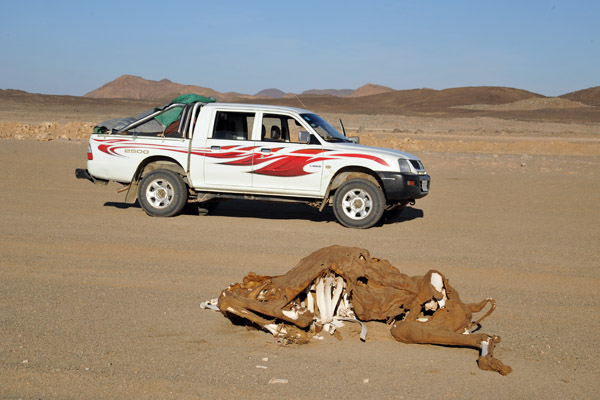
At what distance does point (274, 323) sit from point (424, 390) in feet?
5.00

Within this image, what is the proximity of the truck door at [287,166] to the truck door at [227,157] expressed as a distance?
16 centimetres

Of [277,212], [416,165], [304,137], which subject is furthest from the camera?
[277,212]

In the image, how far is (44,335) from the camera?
6219mm

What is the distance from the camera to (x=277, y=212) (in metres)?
14.1

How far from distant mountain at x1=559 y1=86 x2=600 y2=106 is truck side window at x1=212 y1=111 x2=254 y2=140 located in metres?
120

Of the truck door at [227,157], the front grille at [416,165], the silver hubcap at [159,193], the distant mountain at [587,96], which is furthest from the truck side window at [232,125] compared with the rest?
the distant mountain at [587,96]

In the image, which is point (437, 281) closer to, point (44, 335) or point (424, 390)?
point (424, 390)

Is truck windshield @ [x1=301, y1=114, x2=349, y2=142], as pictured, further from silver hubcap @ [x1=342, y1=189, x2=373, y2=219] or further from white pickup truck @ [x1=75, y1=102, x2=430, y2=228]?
silver hubcap @ [x1=342, y1=189, x2=373, y2=219]

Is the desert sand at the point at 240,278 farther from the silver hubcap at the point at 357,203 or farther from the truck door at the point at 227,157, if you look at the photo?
the truck door at the point at 227,157

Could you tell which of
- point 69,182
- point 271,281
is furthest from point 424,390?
point 69,182

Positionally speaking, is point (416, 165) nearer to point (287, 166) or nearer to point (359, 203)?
point (359, 203)

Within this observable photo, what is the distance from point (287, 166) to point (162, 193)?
7.45 ft

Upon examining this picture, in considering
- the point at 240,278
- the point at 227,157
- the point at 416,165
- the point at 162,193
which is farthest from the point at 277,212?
the point at 240,278

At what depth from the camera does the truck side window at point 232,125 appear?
12.5m
